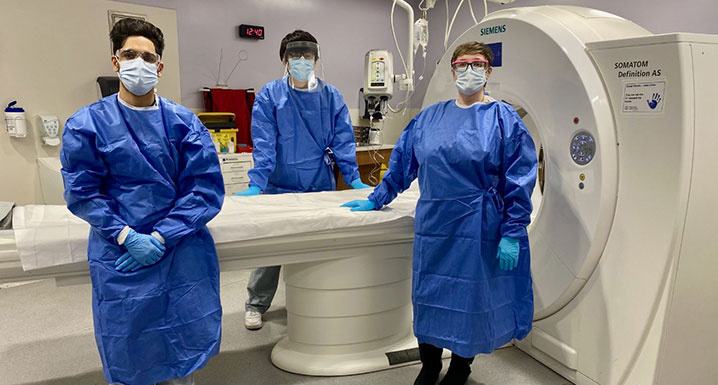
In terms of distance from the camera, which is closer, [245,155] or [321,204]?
[321,204]

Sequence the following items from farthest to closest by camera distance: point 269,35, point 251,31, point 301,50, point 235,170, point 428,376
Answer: point 269,35 → point 251,31 → point 235,170 → point 301,50 → point 428,376

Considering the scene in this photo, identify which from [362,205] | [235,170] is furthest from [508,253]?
[235,170]

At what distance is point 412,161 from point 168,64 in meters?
2.85

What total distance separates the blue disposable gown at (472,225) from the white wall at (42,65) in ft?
9.83

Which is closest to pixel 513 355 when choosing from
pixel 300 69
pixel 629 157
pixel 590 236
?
pixel 590 236

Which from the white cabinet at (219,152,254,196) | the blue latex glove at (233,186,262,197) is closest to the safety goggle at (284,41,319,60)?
the blue latex glove at (233,186,262,197)

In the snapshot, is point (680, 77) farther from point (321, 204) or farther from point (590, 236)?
point (321, 204)

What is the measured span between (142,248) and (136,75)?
500 millimetres

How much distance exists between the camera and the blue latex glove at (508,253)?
1637 mm

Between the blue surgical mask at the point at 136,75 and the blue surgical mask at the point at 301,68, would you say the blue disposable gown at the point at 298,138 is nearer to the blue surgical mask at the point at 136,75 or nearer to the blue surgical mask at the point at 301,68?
the blue surgical mask at the point at 301,68

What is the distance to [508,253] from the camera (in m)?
1.63

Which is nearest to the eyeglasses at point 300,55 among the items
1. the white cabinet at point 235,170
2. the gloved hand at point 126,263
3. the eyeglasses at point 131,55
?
the eyeglasses at point 131,55

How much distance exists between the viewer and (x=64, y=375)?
211cm

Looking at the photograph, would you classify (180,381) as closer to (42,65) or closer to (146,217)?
(146,217)
